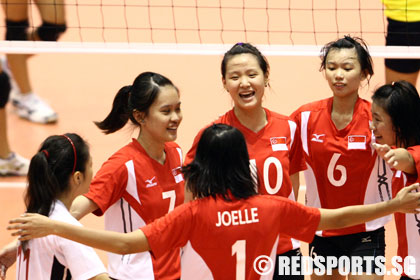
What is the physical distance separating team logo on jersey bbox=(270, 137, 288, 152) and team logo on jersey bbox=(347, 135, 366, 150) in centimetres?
45

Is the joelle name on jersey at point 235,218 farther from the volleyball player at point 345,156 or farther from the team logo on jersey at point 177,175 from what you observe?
the volleyball player at point 345,156

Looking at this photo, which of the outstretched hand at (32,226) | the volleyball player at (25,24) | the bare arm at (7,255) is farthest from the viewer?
the volleyball player at (25,24)

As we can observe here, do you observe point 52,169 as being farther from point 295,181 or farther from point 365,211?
point 295,181

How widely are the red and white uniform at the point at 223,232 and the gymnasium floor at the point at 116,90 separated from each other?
410 centimetres

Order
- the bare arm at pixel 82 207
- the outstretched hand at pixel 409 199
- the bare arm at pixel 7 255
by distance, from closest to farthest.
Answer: the outstretched hand at pixel 409 199, the bare arm at pixel 7 255, the bare arm at pixel 82 207

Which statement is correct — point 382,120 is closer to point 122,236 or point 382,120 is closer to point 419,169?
point 419,169

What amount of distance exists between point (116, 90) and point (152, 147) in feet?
17.1

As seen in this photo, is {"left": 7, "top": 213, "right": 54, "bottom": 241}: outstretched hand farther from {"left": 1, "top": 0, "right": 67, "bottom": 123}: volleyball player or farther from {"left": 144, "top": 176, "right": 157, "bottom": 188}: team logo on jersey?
{"left": 1, "top": 0, "right": 67, "bottom": 123}: volleyball player

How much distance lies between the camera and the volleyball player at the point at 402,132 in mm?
4422

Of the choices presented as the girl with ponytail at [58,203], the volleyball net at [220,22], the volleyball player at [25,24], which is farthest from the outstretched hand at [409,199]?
the volleyball net at [220,22]

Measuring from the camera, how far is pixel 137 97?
4.66 m

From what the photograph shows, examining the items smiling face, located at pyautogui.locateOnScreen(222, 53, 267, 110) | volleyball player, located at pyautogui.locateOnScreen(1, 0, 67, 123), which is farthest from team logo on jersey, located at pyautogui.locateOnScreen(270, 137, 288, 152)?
volleyball player, located at pyautogui.locateOnScreen(1, 0, 67, 123)

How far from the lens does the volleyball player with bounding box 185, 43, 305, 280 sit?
15.2ft
